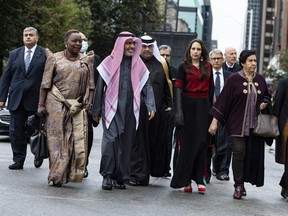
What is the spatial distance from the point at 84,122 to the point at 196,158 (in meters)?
1.45

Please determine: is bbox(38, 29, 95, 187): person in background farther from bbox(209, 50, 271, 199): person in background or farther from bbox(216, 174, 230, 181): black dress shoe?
bbox(216, 174, 230, 181): black dress shoe

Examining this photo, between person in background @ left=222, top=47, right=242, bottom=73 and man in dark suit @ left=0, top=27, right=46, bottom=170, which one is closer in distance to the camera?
man in dark suit @ left=0, top=27, right=46, bottom=170

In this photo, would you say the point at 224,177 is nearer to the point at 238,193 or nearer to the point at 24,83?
the point at 238,193

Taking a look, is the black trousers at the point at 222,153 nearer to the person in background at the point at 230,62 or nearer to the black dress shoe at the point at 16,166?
the person in background at the point at 230,62

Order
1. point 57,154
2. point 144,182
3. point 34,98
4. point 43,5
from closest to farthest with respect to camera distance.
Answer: point 57,154, point 144,182, point 34,98, point 43,5

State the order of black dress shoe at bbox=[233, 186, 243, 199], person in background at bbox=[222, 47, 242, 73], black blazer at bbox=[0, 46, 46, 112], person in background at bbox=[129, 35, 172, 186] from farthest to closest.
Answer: person in background at bbox=[222, 47, 242, 73], black blazer at bbox=[0, 46, 46, 112], person in background at bbox=[129, 35, 172, 186], black dress shoe at bbox=[233, 186, 243, 199]

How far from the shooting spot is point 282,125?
34.7 ft

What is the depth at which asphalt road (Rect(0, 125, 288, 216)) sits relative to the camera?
27.7 ft

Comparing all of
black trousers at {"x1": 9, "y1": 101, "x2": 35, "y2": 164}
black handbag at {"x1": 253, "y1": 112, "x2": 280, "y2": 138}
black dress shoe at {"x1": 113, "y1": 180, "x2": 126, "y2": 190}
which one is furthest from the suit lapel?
black handbag at {"x1": 253, "y1": 112, "x2": 280, "y2": 138}

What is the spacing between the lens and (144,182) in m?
11.2

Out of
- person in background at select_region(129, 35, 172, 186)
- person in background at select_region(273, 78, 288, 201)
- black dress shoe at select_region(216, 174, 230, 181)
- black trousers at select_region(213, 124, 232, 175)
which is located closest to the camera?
person in background at select_region(273, 78, 288, 201)

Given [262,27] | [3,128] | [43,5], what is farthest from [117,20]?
[262,27]

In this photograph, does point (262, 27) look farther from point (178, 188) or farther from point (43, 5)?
point (178, 188)

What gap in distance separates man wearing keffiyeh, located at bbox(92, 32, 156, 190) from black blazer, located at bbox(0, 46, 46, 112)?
179 cm
